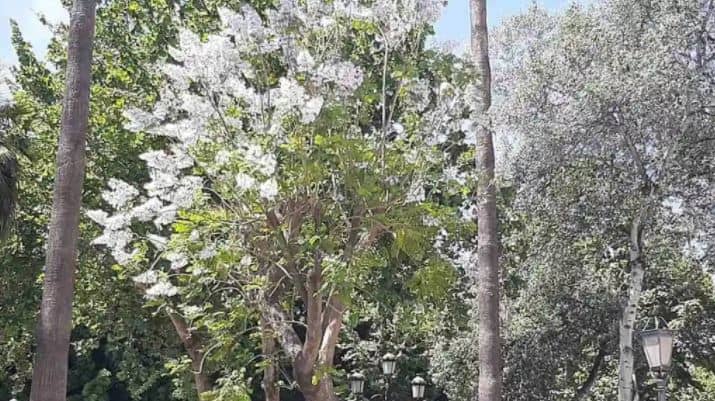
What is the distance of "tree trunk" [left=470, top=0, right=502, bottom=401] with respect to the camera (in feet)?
25.4

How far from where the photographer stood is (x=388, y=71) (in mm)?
9117

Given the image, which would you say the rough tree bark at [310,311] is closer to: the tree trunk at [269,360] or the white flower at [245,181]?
the tree trunk at [269,360]

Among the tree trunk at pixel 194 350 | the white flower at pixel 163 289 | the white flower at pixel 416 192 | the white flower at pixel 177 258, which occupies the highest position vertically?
the white flower at pixel 416 192

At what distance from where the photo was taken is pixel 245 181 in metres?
7.84

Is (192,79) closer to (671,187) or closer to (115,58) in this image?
(115,58)

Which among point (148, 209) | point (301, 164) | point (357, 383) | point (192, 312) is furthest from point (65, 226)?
point (357, 383)

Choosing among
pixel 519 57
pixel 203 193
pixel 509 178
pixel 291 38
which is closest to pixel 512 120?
pixel 509 178

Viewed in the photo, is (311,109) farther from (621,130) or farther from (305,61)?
(621,130)

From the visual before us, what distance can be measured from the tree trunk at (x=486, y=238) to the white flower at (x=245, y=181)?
2.35 m

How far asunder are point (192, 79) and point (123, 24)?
4681 mm

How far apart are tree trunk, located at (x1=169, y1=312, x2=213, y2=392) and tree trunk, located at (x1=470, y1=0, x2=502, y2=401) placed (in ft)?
16.0

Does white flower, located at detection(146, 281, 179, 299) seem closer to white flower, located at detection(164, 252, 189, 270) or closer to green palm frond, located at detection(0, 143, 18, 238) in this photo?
white flower, located at detection(164, 252, 189, 270)

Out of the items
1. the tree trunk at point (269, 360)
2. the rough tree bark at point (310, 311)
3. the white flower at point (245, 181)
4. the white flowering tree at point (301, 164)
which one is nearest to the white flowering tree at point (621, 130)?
the white flowering tree at point (301, 164)

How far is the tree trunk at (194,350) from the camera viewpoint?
11.4 meters
